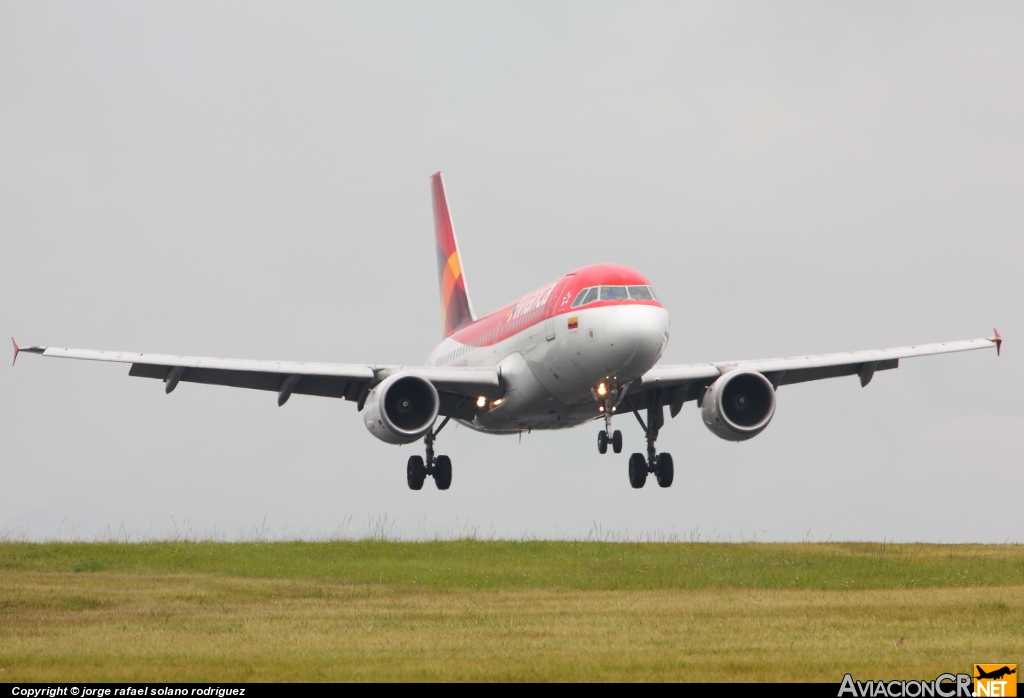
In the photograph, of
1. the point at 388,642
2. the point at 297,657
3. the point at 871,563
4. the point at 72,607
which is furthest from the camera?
the point at 871,563

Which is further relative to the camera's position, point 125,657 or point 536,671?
point 125,657

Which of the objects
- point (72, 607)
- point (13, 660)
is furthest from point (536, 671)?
point (72, 607)

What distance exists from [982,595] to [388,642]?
36.9 ft

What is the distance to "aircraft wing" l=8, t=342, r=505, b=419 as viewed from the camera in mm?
31641

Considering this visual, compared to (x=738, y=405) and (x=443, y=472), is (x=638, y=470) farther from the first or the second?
(x=443, y=472)

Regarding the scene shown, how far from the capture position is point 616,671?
592 inches

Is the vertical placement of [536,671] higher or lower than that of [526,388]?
lower

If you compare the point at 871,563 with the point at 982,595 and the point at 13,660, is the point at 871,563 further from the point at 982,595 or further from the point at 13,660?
the point at 13,660

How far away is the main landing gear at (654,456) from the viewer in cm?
3528

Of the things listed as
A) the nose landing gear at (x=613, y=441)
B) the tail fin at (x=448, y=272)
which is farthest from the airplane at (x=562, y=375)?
the tail fin at (x=448, y=272)

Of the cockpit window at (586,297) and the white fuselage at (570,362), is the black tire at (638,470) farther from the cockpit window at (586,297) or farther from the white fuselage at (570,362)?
the cockpit window at (586,297)

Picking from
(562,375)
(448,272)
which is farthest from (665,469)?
(448,272)

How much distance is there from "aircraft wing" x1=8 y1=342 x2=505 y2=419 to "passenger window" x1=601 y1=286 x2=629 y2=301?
15.6 feet

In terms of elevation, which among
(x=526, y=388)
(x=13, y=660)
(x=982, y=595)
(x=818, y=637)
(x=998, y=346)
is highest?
(x=998, y=346)
